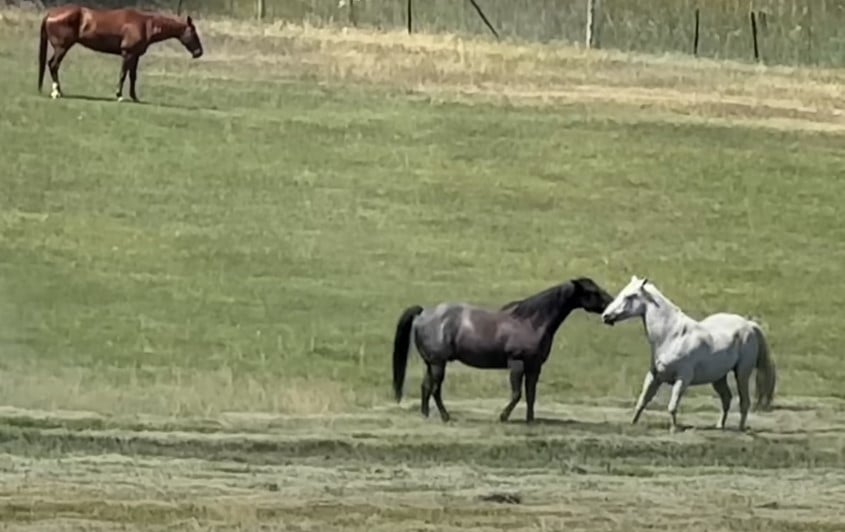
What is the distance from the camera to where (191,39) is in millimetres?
3398

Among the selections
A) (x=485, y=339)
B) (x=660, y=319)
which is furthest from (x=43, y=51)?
(x=660, y=319)

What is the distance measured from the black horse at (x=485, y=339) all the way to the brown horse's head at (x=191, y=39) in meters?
0.61

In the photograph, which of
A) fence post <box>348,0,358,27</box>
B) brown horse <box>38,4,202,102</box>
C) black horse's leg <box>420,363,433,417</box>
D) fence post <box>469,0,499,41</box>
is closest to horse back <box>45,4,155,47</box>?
brown horse <box>38,4,202,102</box>

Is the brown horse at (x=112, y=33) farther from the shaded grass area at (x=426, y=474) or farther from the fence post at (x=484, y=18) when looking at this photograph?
the shaded grass area at (x=426, y=474)

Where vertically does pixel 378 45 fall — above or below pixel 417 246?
above

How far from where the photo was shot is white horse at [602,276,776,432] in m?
3.27

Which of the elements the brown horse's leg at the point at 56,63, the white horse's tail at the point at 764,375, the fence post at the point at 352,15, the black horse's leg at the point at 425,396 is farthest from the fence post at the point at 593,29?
the brown horse's leg at the point at 56,63

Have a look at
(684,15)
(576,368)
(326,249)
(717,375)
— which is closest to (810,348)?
(717,375)

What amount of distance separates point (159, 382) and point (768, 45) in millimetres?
1229

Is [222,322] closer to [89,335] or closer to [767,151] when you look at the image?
[89,335]

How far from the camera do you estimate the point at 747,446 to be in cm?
328

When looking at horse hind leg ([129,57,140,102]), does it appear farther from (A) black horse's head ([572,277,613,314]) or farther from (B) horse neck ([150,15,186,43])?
(A) black horse's head ([572,277,613,314])

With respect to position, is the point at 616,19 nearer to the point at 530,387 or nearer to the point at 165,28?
the point at 530,387

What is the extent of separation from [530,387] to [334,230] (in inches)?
16.9
